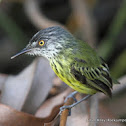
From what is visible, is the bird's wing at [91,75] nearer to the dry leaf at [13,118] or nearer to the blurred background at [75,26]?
the dry leaf at [13,118]

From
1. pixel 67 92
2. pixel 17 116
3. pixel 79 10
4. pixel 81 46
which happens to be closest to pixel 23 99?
pixel 17 116

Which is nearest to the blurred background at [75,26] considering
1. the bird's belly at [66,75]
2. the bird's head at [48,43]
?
the bird's belly at [66,75]

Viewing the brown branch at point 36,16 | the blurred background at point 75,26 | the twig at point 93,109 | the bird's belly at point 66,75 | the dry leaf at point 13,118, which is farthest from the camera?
the blurred background at point 75,26

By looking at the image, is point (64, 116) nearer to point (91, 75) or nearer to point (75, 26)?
point (91, 75)

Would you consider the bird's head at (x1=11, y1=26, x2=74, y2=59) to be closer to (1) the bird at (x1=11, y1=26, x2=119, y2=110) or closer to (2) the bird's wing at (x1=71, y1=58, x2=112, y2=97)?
(1) the bird at (x1=11, y1=26, x2=119, y2=110)

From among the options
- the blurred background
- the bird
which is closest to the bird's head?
the bird

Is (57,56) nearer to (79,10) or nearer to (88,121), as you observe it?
(88,121)

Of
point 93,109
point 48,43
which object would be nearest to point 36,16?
point 48,43
